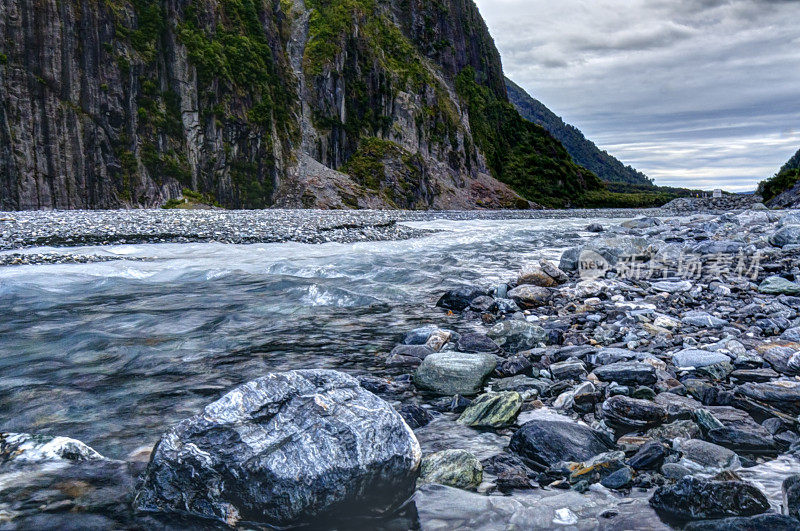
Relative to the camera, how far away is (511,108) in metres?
154

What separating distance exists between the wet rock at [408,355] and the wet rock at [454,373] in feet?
1.95

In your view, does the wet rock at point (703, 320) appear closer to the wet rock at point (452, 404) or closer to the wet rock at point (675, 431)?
the wet rock at point (675, 431)

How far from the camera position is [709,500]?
275 cm

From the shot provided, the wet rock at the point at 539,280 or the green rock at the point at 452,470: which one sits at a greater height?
the wet rock at the point at 539,280

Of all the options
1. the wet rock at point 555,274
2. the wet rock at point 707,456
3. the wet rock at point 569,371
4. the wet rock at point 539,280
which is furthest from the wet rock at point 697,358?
the wet rock at point 555,274

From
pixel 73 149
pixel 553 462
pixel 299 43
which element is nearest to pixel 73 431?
pixel 553 462

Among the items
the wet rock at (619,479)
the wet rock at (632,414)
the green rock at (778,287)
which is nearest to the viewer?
the wet rock at (619,479)

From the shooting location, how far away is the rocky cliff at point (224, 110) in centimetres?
4188

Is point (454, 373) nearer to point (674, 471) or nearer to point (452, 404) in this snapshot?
point (452, 404)

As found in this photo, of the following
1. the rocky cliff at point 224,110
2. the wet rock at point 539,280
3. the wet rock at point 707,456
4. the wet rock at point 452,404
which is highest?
the rocky cliff at point 224,110

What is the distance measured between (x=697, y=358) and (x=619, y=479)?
2374 mm

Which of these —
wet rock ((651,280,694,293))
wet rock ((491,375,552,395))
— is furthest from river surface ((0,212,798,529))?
wet rock ((651,280,694,293))

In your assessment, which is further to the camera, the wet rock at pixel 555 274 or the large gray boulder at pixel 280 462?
the wet rock at pixel 555 274

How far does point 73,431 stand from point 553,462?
3832mm
